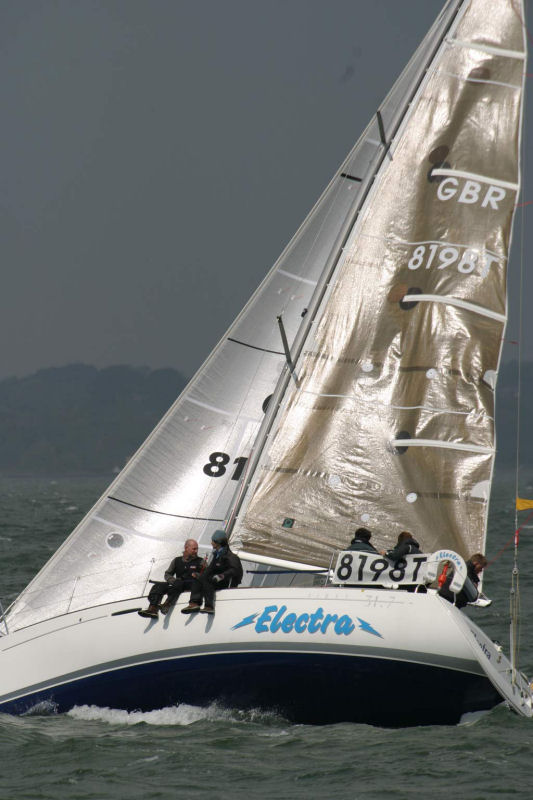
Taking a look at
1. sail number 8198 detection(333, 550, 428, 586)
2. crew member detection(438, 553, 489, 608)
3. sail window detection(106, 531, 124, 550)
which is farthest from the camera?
sail window detection(106, 531, 124, 550)

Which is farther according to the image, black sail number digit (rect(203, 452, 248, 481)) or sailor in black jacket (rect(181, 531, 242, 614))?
black sail number digit (rect(203, 452, 248, 481))

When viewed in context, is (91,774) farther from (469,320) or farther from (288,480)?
(469,320)

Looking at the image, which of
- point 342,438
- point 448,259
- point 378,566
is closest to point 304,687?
point 378,566

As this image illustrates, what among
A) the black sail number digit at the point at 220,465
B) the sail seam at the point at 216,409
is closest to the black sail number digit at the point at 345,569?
the black sail number digit at the point at 220,465

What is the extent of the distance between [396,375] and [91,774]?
562 cm

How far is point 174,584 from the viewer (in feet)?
38.1

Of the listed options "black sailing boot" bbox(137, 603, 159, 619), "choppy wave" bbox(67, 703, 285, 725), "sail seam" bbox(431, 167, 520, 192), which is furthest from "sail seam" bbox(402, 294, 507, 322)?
"choppy wave" bbox(67, 703, 285, 725)

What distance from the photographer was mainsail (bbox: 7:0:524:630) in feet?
43.3

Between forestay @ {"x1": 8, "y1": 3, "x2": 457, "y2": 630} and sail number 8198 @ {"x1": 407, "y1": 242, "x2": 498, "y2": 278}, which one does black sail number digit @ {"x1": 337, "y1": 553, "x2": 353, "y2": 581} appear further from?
sail number 8198 @ {"x1": 407, "y1": 242, "x2": 498, "y2": 278}

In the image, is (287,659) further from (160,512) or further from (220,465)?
(220,465)

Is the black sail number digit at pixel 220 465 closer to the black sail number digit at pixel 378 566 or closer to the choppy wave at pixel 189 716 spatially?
the black sail number digit at pixel 378 566

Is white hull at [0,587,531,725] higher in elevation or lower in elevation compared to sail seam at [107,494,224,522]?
lower

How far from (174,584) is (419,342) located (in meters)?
4.01

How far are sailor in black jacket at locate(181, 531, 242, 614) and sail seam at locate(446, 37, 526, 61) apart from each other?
650cm
